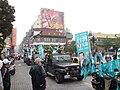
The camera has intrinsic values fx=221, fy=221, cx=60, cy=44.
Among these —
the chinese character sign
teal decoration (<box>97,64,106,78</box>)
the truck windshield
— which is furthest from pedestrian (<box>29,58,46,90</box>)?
the truck windshield

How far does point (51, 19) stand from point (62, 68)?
241 ft

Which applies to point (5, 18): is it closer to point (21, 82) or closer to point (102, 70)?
point (21, 82)

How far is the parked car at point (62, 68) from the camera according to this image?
40.3ft

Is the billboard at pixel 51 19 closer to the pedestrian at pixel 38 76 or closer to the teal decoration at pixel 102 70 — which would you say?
the teal decoration at pixel 102 70

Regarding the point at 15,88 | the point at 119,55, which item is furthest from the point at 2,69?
the point at 119,55

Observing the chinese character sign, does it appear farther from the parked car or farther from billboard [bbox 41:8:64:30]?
billboard [bbox 41:8:64:30]

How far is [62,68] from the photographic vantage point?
40.8 feet

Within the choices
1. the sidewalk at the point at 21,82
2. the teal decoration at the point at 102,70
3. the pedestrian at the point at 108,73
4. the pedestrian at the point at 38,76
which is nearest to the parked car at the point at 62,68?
the sidewalk at the point at 21,82

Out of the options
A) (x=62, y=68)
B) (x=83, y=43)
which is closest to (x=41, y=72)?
(x=83, y=43)

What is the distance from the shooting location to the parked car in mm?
12281

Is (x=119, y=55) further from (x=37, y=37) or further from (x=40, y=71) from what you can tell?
(x=37, y=37)

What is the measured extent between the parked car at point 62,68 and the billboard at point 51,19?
70495mm

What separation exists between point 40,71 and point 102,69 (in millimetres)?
2194

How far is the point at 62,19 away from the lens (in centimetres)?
8762
